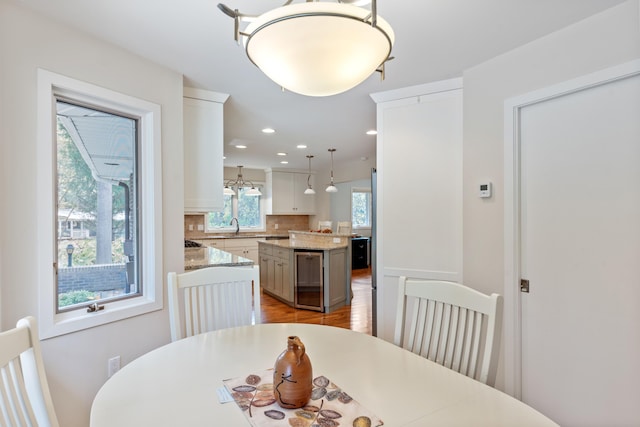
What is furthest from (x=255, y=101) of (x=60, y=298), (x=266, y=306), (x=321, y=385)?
(x=266, y=306)

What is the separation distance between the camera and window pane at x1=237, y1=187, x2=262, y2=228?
7113 mm

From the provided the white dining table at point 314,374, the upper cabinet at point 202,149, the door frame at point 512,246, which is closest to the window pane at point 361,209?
the upper cabinet at point 202,149

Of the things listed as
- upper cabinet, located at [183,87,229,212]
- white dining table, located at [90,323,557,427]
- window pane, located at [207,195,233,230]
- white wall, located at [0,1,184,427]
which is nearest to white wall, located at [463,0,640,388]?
white dining table, located at [90,323,557,427]

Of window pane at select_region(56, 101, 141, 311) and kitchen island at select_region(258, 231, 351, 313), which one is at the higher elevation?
window pane at select_region(56, 101, 141, 311)

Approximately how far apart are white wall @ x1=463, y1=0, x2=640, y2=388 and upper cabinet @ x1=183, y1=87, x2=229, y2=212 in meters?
1.96

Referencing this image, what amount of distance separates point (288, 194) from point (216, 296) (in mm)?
5458

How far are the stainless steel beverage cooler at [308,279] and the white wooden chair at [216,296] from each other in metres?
2.68

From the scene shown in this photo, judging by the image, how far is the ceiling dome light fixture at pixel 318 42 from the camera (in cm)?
85

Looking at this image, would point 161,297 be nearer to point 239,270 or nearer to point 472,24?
point 239,270

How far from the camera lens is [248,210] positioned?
7223 millimetres

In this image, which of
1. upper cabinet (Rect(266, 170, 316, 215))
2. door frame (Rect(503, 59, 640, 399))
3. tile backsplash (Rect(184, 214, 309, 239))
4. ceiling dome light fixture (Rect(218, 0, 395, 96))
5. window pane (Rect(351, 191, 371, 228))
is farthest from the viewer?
window pane (Rect(351, 191, 371, 228))

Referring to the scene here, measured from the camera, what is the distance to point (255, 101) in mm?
2955

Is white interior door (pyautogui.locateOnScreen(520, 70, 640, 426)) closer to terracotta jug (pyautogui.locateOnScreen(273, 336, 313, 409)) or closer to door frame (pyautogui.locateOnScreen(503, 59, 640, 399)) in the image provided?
door frame (pyautogui.locateOnScreen(503, 59, 640, 399))

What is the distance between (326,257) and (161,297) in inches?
98.2
